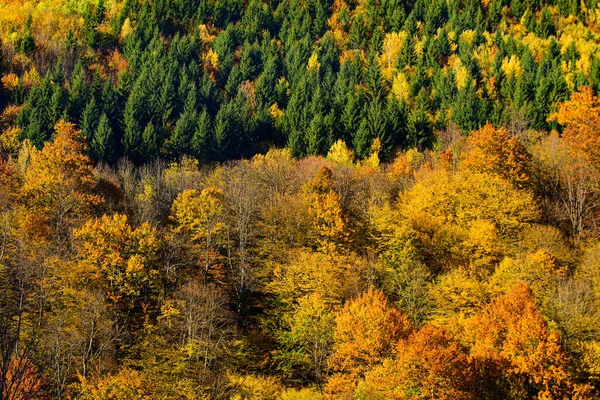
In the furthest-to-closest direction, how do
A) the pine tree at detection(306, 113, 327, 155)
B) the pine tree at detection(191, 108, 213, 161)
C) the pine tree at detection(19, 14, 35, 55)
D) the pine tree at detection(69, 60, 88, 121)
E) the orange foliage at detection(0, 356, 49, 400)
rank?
the pine tree at detection(19, 14, 35, 55)
the pine tree at detection(69, 60, 88, 121)
the pine tree at detection(306, 113, 327, 155)
the pine tree at detection(191, 108, 213, 161)
the orange foliage at detection(0, 356, 49, 400)

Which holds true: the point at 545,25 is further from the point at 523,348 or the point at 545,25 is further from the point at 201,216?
the point at 523,348

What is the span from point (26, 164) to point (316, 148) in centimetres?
4034

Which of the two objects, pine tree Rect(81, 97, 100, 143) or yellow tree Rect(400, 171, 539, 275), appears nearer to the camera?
yellow tree Rect(400, 171, 539, 275)

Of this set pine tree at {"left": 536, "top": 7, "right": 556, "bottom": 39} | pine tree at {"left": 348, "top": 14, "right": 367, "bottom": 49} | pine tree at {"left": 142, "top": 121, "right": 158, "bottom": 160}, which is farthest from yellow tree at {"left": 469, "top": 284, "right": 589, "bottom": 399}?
pine tree at {"left": 536, "top": 7, "right": 556, "bottom": 39}

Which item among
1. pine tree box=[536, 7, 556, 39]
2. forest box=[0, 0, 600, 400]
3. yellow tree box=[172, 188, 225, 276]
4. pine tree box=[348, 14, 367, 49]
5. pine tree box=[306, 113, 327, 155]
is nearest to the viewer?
forest box=[0, 0, 600, 400]

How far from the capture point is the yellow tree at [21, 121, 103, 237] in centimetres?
4819

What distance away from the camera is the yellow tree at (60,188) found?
48188 mm

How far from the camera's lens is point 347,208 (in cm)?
5506

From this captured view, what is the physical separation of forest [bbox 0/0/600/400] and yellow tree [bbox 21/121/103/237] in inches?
7.7

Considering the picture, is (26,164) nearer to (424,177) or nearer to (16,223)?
(16,223)

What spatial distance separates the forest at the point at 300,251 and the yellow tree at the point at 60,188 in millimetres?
194

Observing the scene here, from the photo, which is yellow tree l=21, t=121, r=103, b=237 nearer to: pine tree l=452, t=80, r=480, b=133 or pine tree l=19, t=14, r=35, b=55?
pine tree l=452, t=80, r=480, b=133

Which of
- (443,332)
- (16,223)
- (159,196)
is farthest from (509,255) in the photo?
(16,223)

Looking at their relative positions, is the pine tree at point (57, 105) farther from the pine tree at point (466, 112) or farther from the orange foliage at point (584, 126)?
the orange foliage at point (584, 126)
